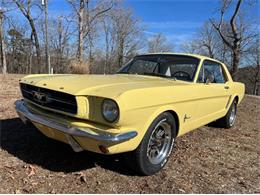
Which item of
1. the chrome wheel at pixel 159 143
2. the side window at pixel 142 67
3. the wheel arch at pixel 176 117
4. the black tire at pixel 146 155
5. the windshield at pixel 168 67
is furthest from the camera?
the side window at pixel 142 67

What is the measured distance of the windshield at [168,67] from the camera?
16.6 ft

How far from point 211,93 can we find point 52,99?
8.98 ft

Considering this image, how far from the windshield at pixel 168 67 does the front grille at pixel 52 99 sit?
1.94m

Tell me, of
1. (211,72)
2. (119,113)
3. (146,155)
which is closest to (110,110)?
(119,113)

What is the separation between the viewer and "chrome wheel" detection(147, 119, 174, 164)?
3812 mm

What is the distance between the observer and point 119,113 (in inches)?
123

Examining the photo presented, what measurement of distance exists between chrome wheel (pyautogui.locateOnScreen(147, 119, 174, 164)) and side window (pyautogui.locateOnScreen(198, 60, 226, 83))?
1383 millimetres

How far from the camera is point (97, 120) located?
10.8 ft

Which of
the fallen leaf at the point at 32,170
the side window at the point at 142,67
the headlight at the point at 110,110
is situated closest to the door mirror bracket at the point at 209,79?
the side window at the point at 142,67

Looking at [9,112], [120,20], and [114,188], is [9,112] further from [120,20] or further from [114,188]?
[120,20]

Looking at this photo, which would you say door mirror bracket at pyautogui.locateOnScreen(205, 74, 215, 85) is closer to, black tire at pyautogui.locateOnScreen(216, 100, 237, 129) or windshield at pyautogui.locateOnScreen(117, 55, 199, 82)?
windshield at pyautogui.locateOnScreen(117, 55, 199, 82)

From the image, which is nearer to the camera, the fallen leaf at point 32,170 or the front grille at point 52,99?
the front grille at point 52,99

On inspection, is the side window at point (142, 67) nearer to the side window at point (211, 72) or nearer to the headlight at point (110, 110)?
the side window at point (211, 72)

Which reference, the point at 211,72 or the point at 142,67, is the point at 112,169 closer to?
the point at 142,67
